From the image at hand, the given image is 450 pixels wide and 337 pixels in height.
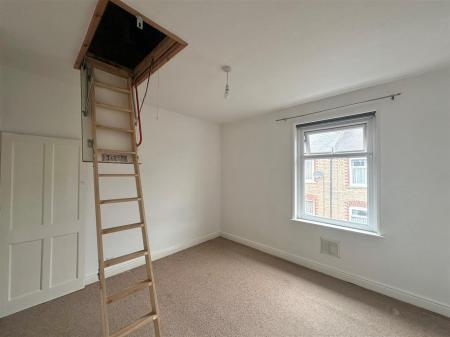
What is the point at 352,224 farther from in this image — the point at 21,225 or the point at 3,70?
the point at 3,70

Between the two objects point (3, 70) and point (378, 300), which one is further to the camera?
point (378, 300)

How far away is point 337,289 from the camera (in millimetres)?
2270

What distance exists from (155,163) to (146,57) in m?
1.67

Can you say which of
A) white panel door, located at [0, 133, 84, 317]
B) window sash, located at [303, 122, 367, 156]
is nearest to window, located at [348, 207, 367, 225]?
window sash, located at [303, 122, 367, 156]

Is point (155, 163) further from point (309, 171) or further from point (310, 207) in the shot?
point (310, 207)

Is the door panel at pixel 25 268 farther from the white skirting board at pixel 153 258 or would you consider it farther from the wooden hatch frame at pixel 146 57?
the wooden hatch frame at pixel 146 57

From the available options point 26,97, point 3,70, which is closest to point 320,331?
point 26,97

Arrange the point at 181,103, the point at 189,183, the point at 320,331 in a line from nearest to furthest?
the point at 320,331, the point at 181,103, the point at 189,183

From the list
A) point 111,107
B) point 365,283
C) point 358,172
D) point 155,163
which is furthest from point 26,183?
point 365,283

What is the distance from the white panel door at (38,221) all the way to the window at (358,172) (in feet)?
11.8

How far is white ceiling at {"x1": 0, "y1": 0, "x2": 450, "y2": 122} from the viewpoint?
1221mm

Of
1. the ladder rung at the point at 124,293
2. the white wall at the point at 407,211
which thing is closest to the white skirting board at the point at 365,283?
the white wall at the point at 407,211

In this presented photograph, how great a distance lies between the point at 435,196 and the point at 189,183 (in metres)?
3.36

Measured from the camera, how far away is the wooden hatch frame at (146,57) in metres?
1.25
